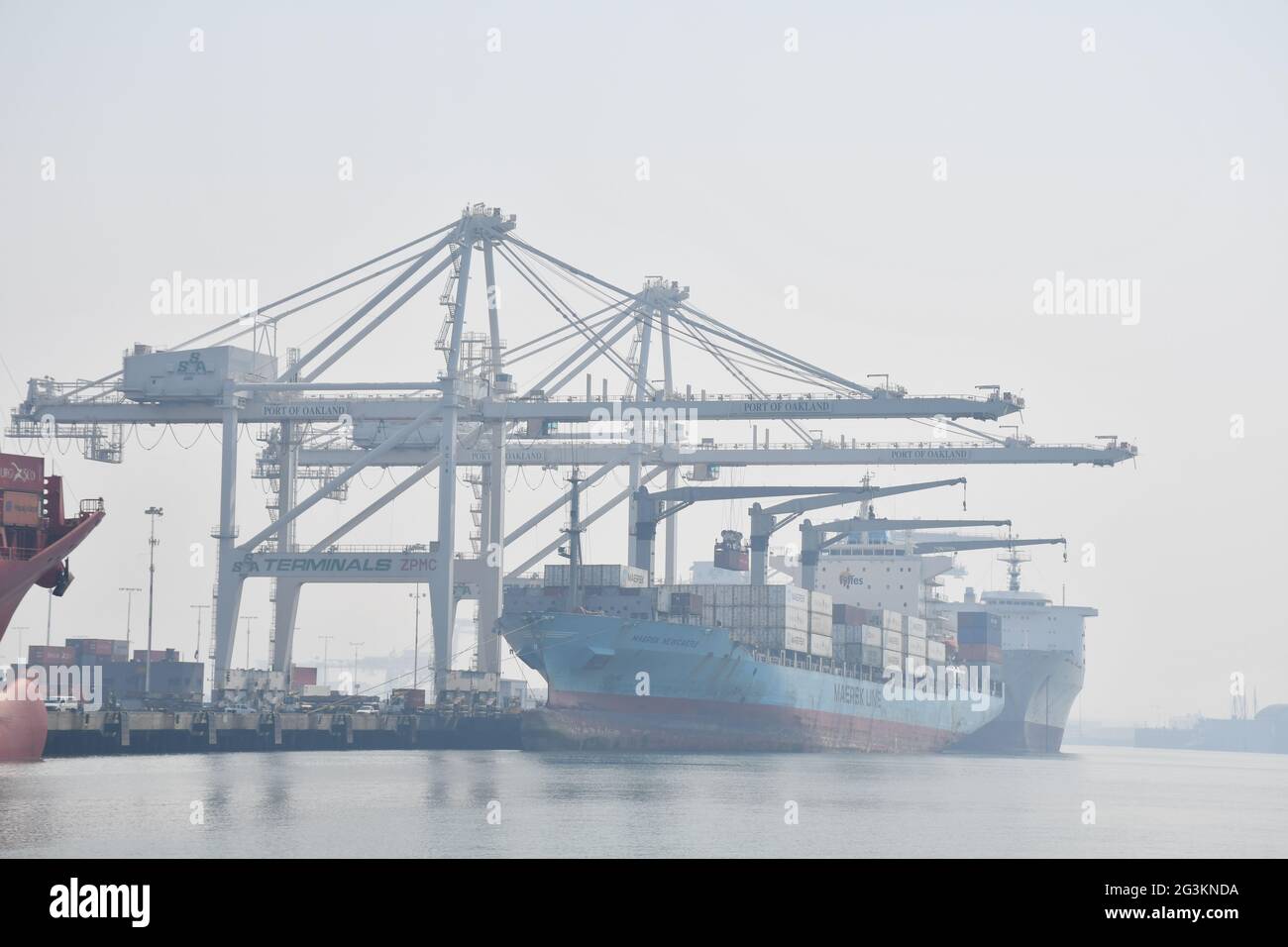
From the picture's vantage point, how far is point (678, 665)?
56.7 meters

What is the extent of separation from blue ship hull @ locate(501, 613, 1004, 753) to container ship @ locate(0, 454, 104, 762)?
1516cm

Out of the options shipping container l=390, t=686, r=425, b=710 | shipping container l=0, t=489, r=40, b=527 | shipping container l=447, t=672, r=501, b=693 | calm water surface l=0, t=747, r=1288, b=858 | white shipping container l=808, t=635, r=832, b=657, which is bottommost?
calm water surface l=0, t=747, r=1288, b=858

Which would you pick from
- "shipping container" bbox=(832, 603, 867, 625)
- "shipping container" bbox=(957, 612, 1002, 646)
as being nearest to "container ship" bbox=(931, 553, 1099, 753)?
"shipping container" bbox=(957, 612, 1002, 646)

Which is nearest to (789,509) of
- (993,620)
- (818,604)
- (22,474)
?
(818,604)

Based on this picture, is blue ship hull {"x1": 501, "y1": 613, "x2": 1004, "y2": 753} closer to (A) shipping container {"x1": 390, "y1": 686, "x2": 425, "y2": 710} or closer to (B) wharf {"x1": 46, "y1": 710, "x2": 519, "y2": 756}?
(B) wharf {"x1": 46, "y1": 710, "x2": 519, "y2": 756}

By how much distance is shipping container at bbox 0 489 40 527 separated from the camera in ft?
145

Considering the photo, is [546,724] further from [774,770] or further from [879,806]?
[879,806]

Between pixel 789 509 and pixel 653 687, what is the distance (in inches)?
553

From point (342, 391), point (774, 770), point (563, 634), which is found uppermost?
point (342, 391)

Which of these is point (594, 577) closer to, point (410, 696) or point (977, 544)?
point (410, 696)
